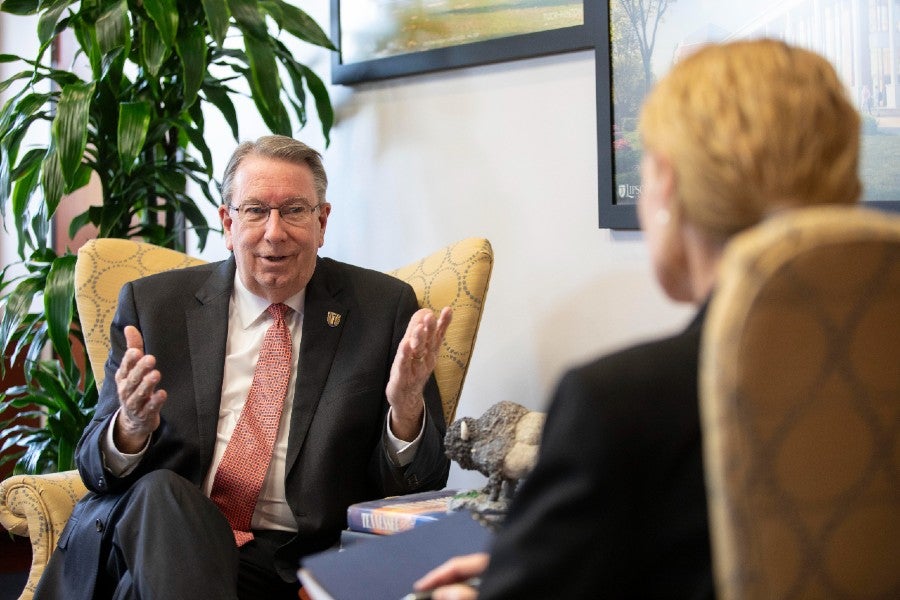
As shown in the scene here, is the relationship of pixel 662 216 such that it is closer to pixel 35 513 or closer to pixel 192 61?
pixel 35 513

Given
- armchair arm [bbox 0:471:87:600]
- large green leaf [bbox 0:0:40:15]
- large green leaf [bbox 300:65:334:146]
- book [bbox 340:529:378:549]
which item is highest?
large green leaf [bbox 0:0:40:15]

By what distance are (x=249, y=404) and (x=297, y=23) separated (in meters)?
1.10

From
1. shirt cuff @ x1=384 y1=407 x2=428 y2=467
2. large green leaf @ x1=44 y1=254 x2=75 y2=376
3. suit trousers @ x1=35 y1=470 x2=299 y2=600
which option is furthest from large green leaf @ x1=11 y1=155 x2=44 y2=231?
shirt cuff @ x1=384 y1=407 x2=428 y2=467

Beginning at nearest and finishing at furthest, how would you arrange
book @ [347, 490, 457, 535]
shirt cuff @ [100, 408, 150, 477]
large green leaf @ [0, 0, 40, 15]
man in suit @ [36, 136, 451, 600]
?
book @ [347, 490, 457, 535], man in suit @ [36, 136, 451, 600], shirt cuff @ [100, 408, 150, 477], large green leaf @ [0, 0, 40, 15]

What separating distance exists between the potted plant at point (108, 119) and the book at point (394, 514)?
1.14 meters

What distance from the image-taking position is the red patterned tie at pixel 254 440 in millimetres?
1952

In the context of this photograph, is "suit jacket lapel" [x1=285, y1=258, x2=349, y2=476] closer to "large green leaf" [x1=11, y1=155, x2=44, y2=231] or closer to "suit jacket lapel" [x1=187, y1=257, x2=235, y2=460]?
"suit jacket lapel" [x1=187, y1=257, x2=235, y2=460]

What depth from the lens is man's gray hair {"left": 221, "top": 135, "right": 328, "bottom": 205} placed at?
212 centimetres

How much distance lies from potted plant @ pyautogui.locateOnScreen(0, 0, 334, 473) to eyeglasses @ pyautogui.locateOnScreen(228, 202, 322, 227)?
19.6 inches

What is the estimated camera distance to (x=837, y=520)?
2.39 ft

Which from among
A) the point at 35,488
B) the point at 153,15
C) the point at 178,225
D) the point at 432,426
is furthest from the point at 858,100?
the point at 178,225

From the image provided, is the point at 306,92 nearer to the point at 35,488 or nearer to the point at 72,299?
the point at 72,299

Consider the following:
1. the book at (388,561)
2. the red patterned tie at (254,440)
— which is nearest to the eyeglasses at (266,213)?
the red patterned tie at (254,440)

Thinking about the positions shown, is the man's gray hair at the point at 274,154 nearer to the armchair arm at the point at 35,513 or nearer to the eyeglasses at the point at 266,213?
the eyeglasses at the point at 266,213
